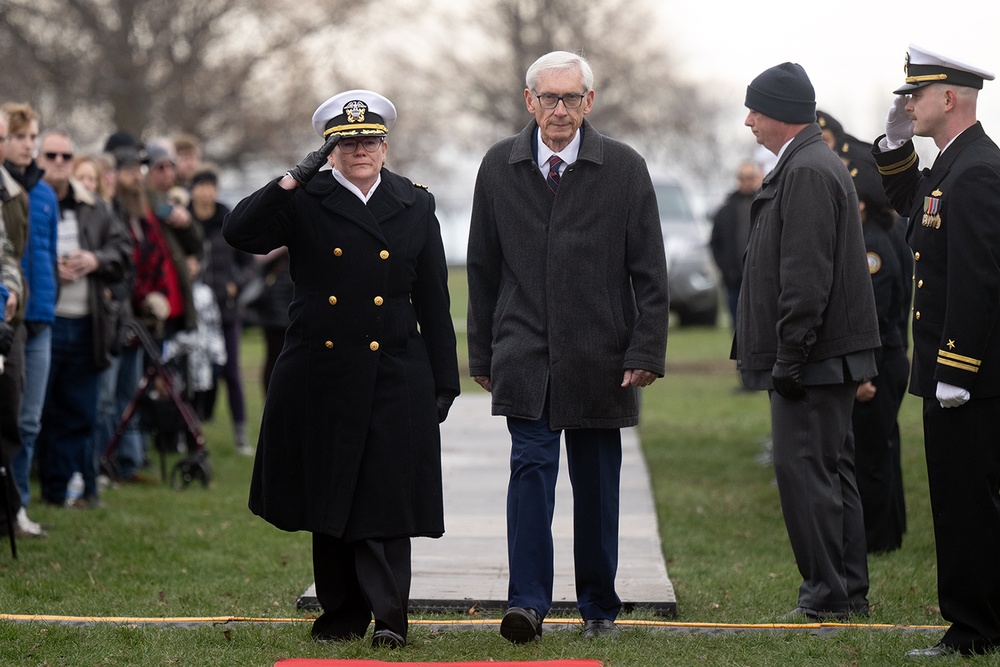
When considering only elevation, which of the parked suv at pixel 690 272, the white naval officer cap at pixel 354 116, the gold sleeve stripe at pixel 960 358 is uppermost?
the parked suv at pixel 690 272

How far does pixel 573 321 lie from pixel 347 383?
37.1 inches

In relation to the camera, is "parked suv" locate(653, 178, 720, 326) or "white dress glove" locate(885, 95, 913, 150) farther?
"parked suv" locate(653, 178, 720, 326)

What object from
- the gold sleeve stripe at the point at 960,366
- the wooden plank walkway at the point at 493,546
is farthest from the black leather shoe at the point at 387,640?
the gold sleeve stripe at the point at 960,366

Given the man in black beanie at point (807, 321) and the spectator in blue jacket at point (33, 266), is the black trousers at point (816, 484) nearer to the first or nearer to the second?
the man in black beanie at point (807, 321)

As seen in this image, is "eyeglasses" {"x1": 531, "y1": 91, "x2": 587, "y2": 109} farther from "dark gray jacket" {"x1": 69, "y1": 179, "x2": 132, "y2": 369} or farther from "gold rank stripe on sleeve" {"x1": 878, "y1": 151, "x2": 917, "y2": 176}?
"dark gray jacket" {"x1": 69, "y1": 179, "x2": 132, "y2": 369}

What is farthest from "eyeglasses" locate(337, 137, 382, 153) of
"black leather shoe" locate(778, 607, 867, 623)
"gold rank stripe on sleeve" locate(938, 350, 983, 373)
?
"black leather shoe" locate(778, 607, 867, 623)

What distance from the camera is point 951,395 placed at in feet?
18.6

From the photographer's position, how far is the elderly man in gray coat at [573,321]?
6.21 meters

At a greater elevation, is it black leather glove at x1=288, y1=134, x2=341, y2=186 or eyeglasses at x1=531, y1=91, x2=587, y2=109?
eyeglasses at x1=531, y1=91, x2=587, y2=109

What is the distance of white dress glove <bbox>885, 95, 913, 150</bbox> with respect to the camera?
662cm

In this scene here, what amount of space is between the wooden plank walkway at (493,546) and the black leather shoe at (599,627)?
517mm

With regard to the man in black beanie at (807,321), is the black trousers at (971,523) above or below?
below

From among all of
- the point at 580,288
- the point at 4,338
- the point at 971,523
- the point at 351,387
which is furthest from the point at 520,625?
the point at 4,338

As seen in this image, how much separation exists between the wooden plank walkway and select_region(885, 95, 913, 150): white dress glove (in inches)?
86.4
